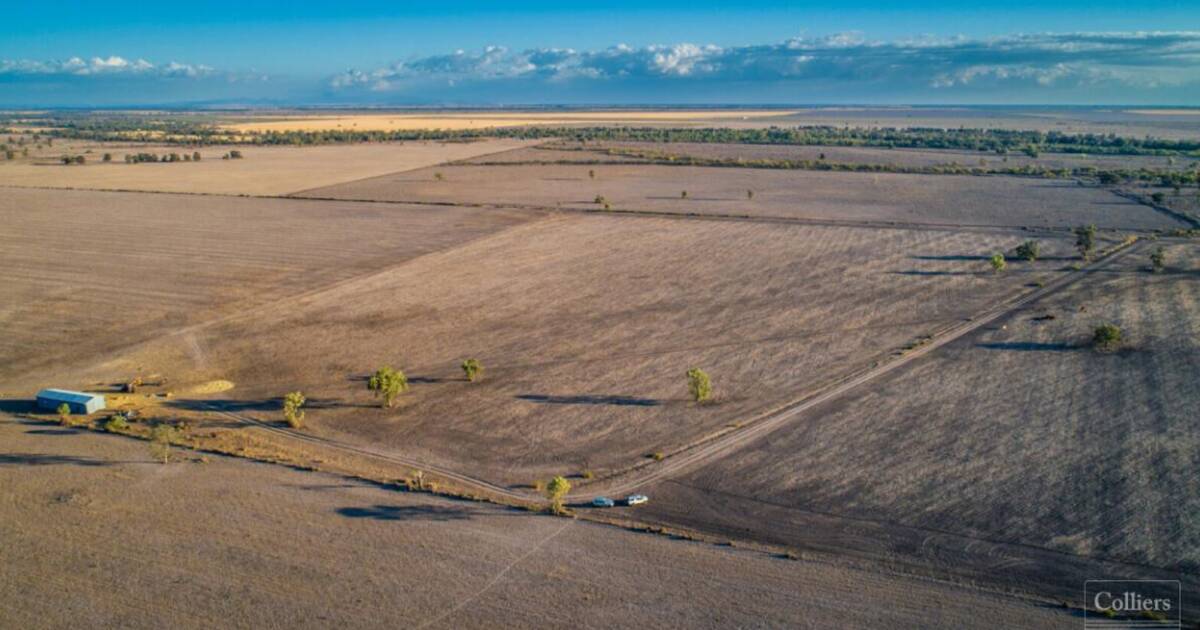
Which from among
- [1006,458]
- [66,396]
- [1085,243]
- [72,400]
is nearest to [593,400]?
[1006,458]

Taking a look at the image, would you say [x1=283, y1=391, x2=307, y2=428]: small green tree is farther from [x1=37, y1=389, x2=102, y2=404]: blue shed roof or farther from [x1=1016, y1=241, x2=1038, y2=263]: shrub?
[x1=1016, y1=241, x2=1038, y2=263]: shrub

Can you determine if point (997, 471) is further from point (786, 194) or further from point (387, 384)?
point (786, 194)

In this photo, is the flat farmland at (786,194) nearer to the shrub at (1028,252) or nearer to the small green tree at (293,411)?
the shrub at (1028,252)

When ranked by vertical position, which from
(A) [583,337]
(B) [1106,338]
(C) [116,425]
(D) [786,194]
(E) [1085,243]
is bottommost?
(C) [116,425]

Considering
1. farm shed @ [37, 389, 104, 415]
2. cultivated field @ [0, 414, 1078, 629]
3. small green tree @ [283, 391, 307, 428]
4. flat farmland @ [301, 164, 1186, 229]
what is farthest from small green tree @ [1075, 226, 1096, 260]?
farm shed @ [37, 389, 104, 415]

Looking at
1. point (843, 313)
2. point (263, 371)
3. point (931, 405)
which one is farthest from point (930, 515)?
point (263, 371)

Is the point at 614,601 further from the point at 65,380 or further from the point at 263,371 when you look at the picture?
the point at 65,380
